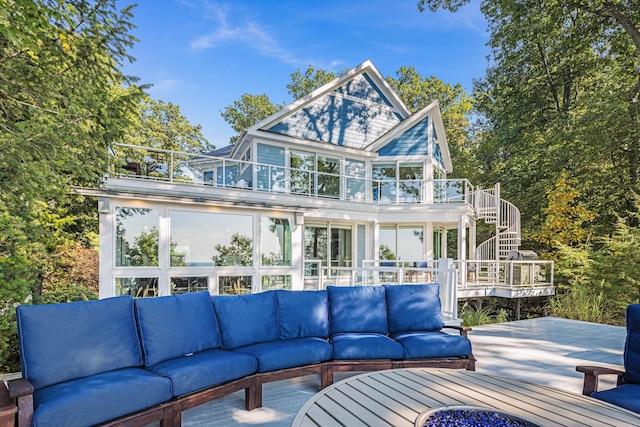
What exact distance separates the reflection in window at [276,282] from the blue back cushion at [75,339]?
6.37 m

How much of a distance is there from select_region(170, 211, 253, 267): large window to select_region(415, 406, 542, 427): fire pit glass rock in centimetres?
734

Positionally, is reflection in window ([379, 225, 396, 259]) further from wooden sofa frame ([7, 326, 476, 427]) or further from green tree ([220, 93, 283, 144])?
green tree ([220, 93, 283, 144])

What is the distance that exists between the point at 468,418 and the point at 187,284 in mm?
7448

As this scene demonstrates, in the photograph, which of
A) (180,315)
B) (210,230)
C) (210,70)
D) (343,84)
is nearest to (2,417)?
(180,315)

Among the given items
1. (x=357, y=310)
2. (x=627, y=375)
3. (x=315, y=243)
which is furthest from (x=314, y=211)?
(x=627, y=375)

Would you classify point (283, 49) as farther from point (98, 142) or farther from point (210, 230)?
point (98, 142)

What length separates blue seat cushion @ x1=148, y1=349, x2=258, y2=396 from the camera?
277 centimetres

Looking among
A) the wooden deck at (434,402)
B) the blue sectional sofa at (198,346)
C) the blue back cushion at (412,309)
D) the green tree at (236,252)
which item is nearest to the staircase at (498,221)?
the green tree at (236,252)

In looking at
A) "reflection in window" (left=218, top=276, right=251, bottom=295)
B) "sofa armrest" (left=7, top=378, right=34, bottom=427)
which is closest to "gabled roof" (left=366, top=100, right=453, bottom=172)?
"reflection in window" (left=218, top=276, right=251, bottom=295)

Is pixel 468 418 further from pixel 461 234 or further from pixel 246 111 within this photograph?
pixel 246 111

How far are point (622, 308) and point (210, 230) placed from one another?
32.4 ft

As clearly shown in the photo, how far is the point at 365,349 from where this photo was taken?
12.1ft

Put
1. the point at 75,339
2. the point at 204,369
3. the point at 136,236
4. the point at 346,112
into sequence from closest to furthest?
the point at 75,339, the point at 204,369, the point at 136,236, the point at 346,112

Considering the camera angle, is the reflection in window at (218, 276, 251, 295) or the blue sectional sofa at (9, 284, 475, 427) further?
the reflection in window at (218, 276, 251, 295)
